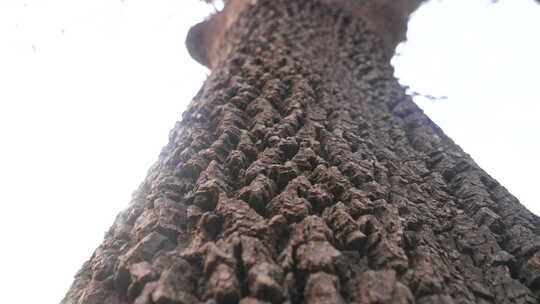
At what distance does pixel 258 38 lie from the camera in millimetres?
3150

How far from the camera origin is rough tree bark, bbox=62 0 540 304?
958mm

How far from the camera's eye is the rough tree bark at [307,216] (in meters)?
0.96

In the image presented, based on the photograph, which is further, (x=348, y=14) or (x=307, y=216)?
(x=348, y=14)

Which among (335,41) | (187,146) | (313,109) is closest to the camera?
(187,146)

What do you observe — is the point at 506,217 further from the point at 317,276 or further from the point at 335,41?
the point at 335,41

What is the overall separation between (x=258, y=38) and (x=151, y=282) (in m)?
2.53

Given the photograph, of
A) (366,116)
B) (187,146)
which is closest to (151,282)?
(187,146)

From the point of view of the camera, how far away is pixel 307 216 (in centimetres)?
115

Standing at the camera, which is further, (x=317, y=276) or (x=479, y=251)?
(x=479, y=251)

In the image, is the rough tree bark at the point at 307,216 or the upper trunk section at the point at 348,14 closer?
the rough tree bark at the point at 307,216

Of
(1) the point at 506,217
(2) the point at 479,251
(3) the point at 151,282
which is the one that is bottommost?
(3) the point at 151,282

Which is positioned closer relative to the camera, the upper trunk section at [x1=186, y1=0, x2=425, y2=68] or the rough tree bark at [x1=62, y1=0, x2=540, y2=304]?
the rough tree bark at [x1=62, y1=0, x2=540, y2=304]

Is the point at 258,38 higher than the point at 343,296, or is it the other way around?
the point at 258,38

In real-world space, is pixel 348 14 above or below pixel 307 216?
above
